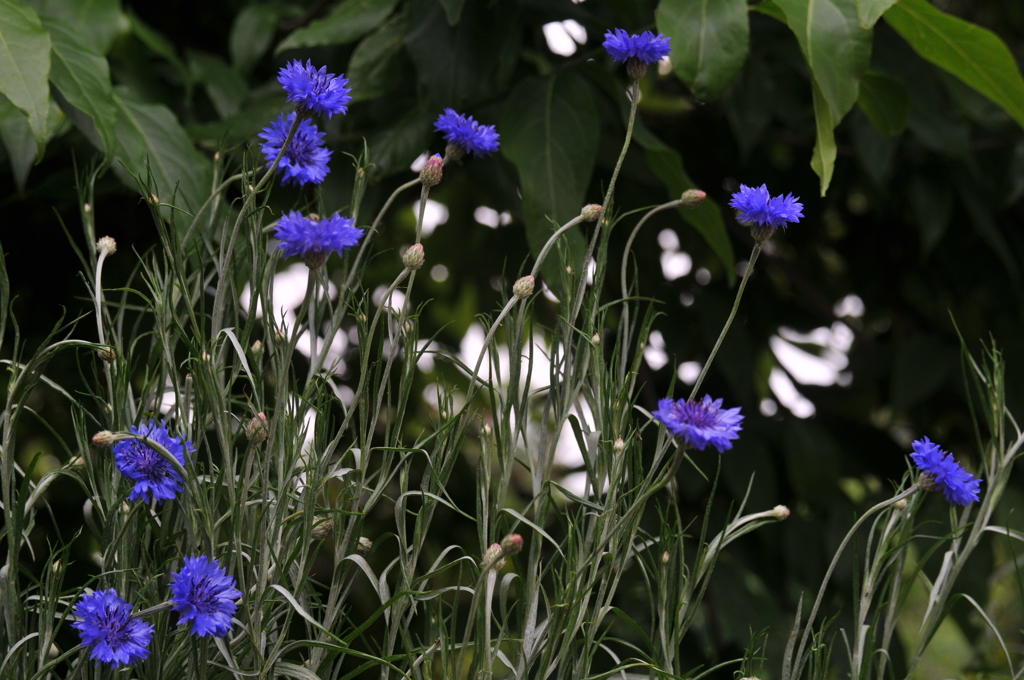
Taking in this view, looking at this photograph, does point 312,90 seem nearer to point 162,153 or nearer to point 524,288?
point 524,288

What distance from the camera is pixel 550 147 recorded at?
22.5 inches

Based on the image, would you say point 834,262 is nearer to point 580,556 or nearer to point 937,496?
point 937,496

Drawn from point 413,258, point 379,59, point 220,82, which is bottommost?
point 413,258

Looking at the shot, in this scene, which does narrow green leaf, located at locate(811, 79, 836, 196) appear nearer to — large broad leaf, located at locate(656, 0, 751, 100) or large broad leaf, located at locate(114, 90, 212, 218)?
large broad leaf, located at locate(656, 0, 751, 100)

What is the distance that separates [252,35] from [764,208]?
2.02 feet

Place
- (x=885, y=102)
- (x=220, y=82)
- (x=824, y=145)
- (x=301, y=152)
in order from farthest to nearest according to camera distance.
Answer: (x=220, y=82) → (x=885, y=102) → (x=824, y=145) → (x=301, y=152)

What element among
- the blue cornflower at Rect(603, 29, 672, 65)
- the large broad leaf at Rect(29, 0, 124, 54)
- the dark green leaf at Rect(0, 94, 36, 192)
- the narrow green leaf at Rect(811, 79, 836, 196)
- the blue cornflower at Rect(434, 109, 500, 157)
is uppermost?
the large broad leaf at Rect(29, 0, 124, 54)

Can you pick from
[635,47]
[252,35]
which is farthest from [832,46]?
[252,35]

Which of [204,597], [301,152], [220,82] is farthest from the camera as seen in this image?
[220,82]

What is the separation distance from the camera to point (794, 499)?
912 millimetres

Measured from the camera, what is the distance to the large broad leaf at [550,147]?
54 centimetres

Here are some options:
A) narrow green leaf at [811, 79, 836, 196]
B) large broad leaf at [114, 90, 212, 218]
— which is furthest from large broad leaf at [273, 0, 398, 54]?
narrow green leaf at [811, 79, 836, 196]

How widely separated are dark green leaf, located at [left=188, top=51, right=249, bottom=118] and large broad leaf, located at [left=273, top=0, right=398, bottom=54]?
0.13 m

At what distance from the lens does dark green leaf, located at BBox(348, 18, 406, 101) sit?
64cm
